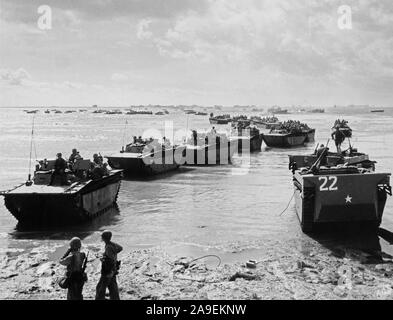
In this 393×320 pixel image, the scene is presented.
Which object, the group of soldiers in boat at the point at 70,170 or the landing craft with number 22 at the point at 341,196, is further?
the group of soldiers in boat at the point at 70,170

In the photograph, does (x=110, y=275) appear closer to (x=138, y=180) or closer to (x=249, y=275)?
(x=249, y=275)

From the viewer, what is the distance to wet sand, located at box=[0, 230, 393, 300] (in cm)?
941

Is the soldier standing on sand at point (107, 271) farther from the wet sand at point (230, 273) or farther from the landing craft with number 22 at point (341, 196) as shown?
the landing craft with number 22 at point (341, 196)

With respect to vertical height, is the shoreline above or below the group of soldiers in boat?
below

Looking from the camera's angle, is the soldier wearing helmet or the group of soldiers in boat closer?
the soldier wearing helmet

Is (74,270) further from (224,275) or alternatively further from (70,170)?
(70,170)

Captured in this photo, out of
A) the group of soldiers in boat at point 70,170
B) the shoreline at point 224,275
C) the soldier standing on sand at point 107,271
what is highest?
the group of soldiers in boat at point 70,170

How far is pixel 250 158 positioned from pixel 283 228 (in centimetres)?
2324

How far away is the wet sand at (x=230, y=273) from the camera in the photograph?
9.41 meters

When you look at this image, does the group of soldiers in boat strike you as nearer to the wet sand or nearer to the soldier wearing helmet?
the wet sand

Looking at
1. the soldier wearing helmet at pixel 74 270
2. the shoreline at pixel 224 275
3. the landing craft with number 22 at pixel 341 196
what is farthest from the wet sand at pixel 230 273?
the soldier wearing helmet at pixel 74 270

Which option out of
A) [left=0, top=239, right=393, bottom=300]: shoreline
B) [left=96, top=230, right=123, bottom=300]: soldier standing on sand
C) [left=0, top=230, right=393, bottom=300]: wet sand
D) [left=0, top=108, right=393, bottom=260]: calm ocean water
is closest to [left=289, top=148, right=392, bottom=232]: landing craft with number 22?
[left=0, top=108, right=393, bottom=260]: calm ocean water

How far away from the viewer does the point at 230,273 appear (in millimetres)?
10680
